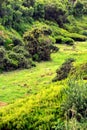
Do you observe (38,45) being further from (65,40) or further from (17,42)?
(65,40)

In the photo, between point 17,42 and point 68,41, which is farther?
point 68,41

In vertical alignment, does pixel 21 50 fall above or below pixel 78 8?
above

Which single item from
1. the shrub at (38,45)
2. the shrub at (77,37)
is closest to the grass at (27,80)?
the shrub at (38,45)

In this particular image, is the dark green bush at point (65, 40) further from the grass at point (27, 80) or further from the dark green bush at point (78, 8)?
the dark green bush at point (78, 8)

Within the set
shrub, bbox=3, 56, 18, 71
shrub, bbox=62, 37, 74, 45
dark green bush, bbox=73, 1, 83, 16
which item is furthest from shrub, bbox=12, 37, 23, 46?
dark green bush, bbox=73, 1, 83, 16

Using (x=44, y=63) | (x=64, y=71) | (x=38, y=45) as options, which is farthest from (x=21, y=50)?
(x=64, y=71)

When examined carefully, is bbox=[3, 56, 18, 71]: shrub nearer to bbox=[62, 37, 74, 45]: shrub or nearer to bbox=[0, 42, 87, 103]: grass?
bbox=[0, 42, 87, 103]: grass

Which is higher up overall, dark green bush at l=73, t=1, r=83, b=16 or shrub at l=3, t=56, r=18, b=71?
shrub at l=3, t=56, r=18, b=71

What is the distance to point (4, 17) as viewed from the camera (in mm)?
59094

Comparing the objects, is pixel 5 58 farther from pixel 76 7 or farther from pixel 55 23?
pixel 76 7

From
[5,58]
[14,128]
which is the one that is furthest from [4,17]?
[14,128]

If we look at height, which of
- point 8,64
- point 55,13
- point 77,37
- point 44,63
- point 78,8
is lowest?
point 77,37

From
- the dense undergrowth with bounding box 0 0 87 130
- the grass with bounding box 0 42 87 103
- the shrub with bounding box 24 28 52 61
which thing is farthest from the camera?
the shrub with bounding box 24 28 52 61

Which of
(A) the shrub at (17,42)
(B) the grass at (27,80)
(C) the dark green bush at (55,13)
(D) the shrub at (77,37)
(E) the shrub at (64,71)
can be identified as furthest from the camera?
(C) the dark green bush at (55,13)
